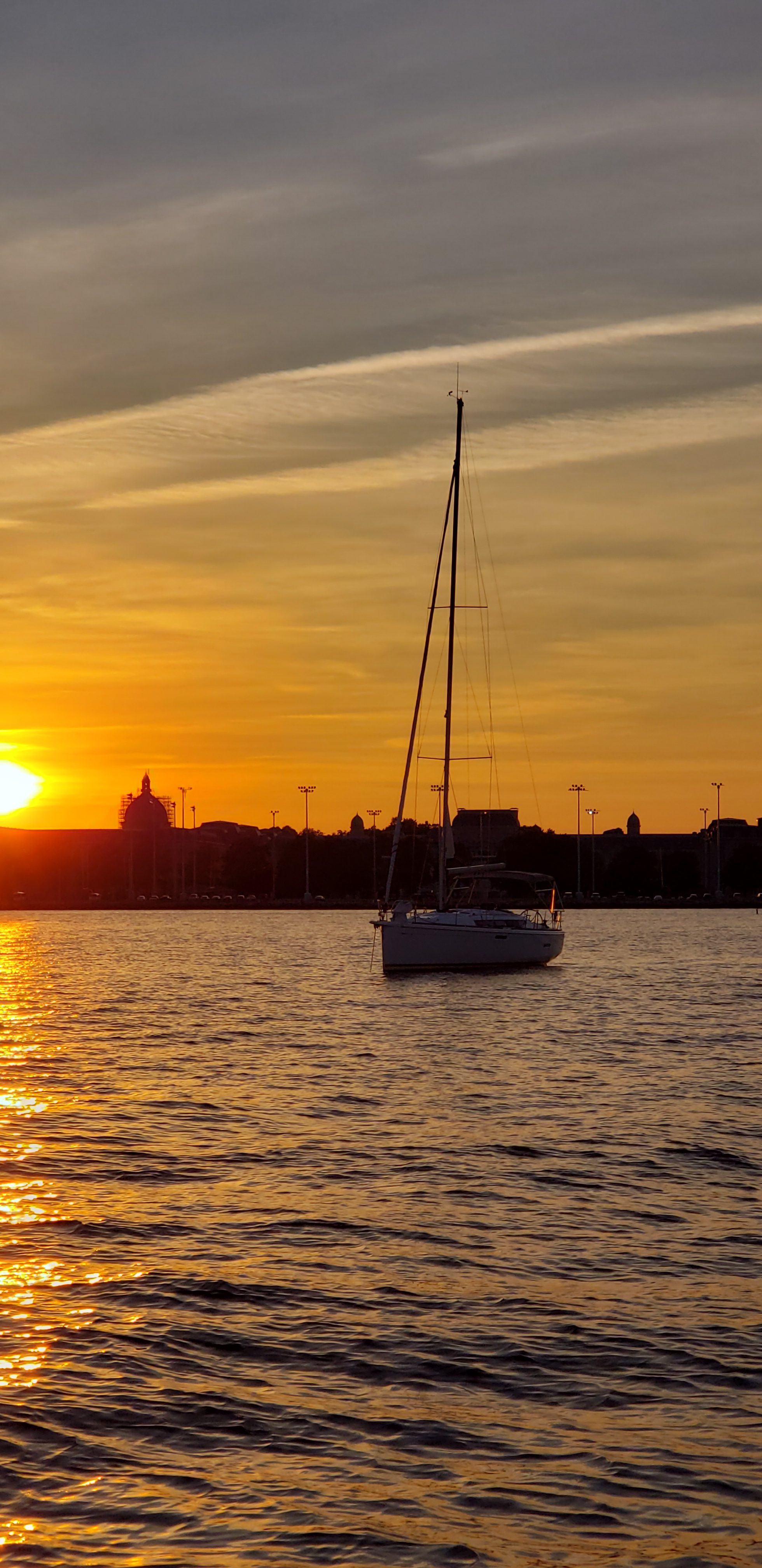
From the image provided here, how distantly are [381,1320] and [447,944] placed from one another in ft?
178

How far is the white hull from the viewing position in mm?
69938

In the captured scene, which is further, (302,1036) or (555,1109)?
(302,1036)

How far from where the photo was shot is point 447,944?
230 ft

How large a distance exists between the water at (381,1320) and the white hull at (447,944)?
102 feet

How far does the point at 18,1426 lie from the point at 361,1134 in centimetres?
1562

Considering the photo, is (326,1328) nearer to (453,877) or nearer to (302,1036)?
(302,1036)

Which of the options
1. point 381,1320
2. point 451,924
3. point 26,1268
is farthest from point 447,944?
point 381,1320

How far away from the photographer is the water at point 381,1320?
11.0 meters

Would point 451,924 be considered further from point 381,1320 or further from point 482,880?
point 381,1320

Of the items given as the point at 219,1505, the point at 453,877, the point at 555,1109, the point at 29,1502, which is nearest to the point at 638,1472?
the point at 219,1505

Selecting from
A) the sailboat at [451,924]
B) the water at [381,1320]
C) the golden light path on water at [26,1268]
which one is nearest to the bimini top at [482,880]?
the sailboat at [451,924]

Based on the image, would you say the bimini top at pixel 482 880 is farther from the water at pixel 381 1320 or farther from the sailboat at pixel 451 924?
the water at pixel 381 1320

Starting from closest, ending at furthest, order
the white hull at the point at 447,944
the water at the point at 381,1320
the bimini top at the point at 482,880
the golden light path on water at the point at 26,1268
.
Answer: the water at the point at 381,1320
the golden light path on water at the point at 26,1268
the white hull at the point at 447,944
the bimini top at the point at 482,880

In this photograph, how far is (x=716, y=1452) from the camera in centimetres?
1215
